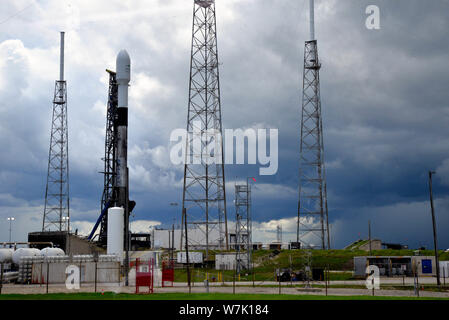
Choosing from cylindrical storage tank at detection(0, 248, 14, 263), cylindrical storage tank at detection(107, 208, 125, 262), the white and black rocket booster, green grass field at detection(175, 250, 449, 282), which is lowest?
green grass field at detection(175, 250, 449, 282)

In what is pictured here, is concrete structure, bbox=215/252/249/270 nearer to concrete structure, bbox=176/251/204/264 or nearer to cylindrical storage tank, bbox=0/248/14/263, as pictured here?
concrete structure, bbox=176/251/204/264

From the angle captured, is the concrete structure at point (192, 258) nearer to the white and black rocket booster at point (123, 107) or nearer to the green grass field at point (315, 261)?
the green grass field at point (315, 261)

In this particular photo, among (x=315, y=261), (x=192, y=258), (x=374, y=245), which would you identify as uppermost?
(x=374, y=245)

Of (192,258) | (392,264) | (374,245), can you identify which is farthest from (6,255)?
(374,245)

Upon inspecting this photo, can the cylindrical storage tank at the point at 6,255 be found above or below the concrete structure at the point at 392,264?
above

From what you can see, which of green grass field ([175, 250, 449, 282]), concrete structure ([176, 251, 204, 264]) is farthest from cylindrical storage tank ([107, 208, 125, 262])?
concrete structure ([176, 251, 204, 264])

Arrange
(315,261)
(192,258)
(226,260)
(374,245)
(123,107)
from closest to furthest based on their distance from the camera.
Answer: (226,260) → (123,107) → (315,261) → (192,258) → (374,245)

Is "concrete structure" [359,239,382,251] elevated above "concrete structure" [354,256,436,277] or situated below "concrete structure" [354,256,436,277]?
above

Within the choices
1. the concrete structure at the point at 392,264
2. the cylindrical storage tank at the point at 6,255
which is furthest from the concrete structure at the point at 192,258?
the concrete structure at the point at 392,264

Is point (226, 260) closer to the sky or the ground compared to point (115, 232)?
closer to the ground

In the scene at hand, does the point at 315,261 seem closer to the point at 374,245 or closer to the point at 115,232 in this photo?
the point at 374,245

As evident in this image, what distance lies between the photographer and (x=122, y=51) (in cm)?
7581

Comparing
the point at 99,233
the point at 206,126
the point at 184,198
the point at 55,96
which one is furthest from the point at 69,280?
the point at 55,96
